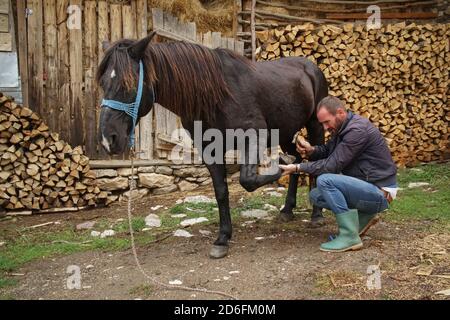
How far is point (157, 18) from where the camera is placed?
6859 mm

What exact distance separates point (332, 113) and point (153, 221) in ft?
8.90

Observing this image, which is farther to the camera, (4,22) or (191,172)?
(191,172)

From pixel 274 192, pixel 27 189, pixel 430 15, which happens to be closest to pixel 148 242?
pixel 27 189

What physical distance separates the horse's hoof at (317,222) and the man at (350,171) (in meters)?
0.92

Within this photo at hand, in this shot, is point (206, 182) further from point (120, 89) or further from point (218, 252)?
point (120, 89)

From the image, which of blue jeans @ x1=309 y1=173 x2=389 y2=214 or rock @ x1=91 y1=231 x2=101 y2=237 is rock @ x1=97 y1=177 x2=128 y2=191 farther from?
blue jeans @ x1=309 y1=173 x2=389 y2=214

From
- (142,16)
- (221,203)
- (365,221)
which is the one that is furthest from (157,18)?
(365,221)

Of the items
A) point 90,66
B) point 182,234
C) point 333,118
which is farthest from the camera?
point 90,66

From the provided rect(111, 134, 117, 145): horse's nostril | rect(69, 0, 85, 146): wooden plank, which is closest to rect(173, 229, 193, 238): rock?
rect(111, 134, 117, 145): horse's nostril

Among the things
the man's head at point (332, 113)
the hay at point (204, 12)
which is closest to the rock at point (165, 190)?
the hay at point (204, 12)

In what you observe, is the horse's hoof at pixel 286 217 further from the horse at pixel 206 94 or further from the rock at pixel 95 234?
the rock at pixel 95 234

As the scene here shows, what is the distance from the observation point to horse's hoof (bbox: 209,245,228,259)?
14.1 ft

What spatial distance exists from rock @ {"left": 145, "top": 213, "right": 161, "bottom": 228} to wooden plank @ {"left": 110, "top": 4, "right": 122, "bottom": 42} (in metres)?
2.68

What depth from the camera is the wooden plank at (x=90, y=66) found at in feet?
21.8
